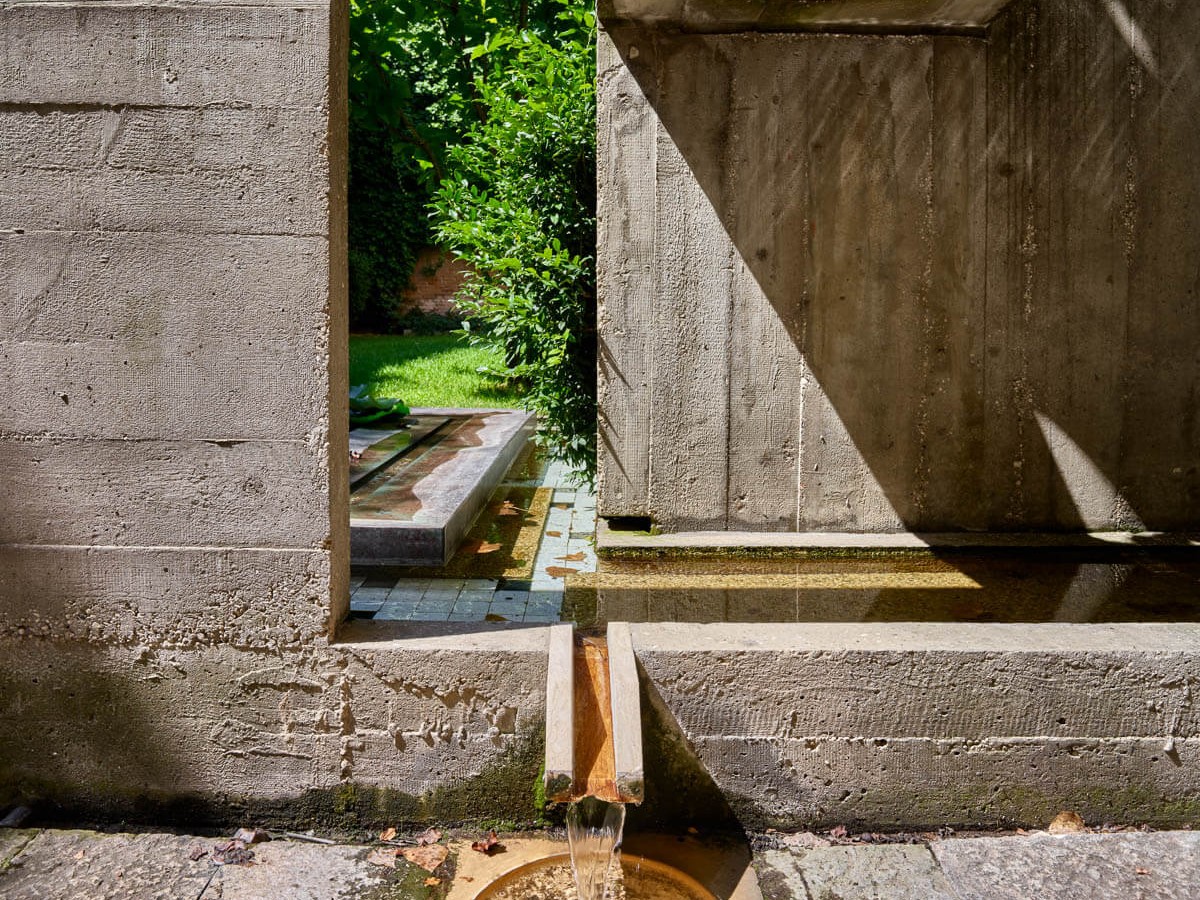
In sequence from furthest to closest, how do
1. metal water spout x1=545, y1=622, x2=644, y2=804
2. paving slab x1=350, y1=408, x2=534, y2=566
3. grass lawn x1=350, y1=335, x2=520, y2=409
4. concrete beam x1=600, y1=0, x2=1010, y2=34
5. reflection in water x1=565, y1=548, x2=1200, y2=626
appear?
grass lawn x1=350, y1=335, x2=520, y2=409, paving slab x1=350, y1=408, x2=534, y2=566, concrete beam x1=600, y1=0, x2=1010, y2=34, reflection in water x1=565, y1=548, x2=1200, y2=626, metal water spout x1=545, y1=622, x2=644, y2=804

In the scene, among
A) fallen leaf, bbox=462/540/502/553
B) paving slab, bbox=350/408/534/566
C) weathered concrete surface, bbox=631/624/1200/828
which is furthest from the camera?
fallen leaf, bbox=462/540/502/553

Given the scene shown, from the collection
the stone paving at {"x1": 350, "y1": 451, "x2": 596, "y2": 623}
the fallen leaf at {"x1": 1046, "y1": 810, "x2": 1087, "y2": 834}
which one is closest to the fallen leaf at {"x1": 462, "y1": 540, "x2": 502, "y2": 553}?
the stone paving at {"x1": 350, "y1": 451, "x2": 596, "y2": 623}

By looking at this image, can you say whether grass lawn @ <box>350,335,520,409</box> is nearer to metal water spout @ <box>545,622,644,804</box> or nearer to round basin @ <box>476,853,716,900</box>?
metal water spout @ <box>545,622,644,804</box>

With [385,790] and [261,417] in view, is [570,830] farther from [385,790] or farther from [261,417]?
[261,417]

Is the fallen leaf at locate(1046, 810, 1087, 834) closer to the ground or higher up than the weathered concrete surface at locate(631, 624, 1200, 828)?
closer to the ground

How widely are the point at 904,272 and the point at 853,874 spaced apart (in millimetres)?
3423

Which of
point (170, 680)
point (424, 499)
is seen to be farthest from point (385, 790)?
point (424, 499)

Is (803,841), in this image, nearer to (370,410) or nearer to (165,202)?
(165,202)

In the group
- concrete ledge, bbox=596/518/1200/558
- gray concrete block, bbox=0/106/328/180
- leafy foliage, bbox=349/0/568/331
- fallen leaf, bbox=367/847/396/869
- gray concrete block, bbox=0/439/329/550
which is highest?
leafy foliage, bbox=349/0/568/331

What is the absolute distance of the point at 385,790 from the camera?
10.6 feet

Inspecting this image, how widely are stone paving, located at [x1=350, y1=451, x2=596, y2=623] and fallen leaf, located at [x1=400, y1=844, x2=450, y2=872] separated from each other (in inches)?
30.0

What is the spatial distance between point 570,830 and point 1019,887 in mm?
1269

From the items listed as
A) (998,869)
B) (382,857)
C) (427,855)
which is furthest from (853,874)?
(382,857)

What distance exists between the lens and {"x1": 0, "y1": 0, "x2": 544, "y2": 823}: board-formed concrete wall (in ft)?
9.92
